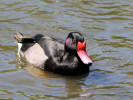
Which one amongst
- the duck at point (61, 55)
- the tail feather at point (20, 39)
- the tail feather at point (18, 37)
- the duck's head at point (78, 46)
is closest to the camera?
the duck's head at point (78, 46)

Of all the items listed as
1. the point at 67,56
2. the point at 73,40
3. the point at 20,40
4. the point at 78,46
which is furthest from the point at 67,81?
the point at 20,40

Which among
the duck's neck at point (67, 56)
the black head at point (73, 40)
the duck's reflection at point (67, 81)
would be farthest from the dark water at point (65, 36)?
the black head at point (73, 40)

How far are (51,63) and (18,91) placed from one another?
151cm

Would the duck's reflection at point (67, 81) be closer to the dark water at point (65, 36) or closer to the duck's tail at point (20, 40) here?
the dark water at point (65, 36)

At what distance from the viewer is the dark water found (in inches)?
287

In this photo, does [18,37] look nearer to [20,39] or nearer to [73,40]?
[20,39]

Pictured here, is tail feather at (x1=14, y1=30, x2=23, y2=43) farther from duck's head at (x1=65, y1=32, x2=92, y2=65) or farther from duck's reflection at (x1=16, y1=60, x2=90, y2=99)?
duck's head at (x1=65, y1=32, x2=92, y2=65)

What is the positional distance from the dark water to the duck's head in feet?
1.75

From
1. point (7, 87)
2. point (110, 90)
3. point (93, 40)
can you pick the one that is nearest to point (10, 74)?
point (7, 87)

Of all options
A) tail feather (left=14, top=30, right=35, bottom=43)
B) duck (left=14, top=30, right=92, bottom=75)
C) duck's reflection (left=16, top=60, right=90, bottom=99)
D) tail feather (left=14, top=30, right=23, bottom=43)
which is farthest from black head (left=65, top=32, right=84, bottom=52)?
tail feather (left=14, top=30, right=23, bottom=43)

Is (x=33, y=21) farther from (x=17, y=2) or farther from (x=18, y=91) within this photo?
(x=18, y=91)

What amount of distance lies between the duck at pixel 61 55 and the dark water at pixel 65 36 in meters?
0.18

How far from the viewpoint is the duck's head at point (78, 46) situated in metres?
7.93

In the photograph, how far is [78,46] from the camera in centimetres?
807
